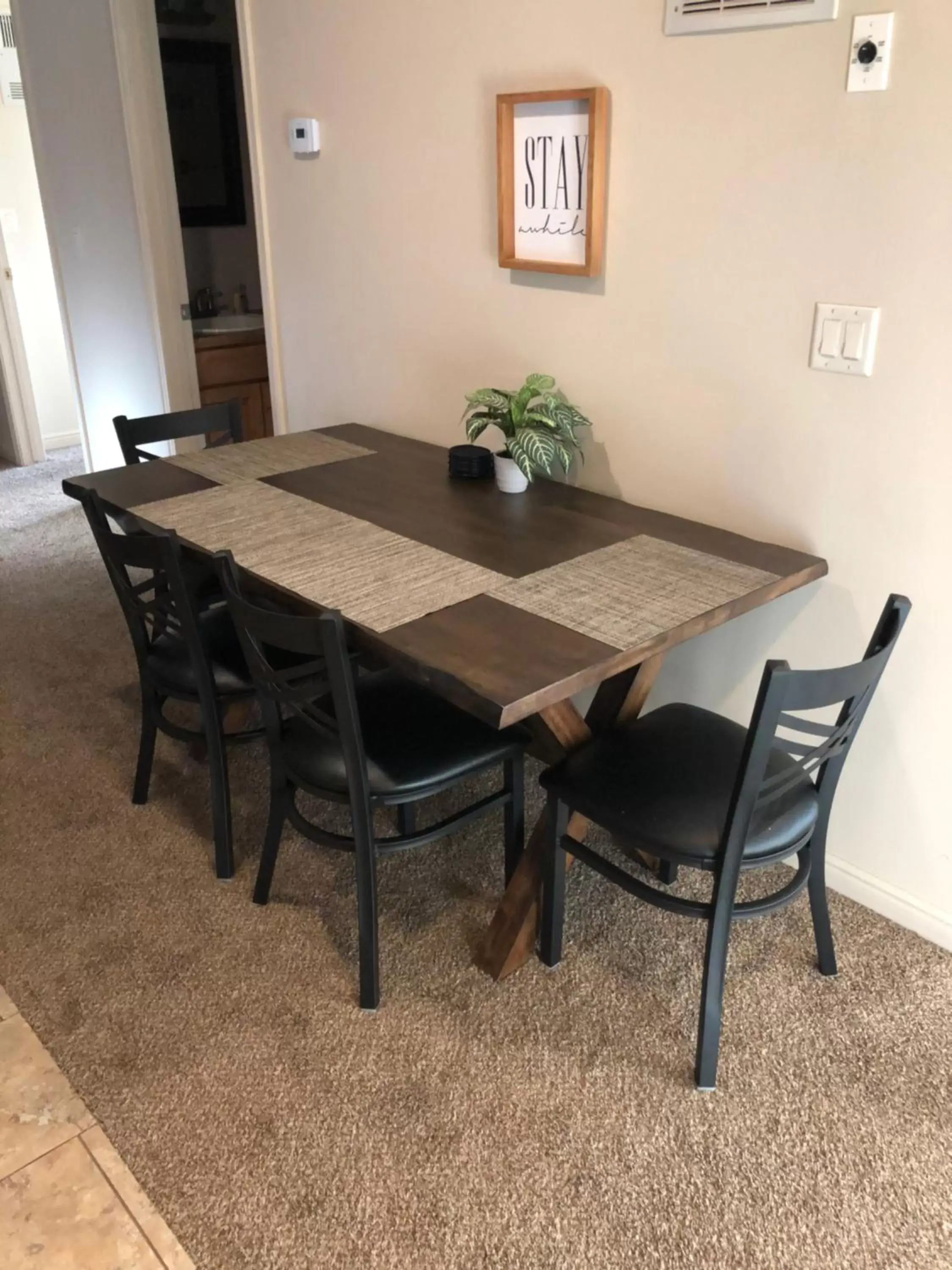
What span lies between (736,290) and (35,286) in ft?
14.2

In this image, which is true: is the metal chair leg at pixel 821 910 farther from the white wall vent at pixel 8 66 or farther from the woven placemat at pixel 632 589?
the white wall vent at pixel 8 66

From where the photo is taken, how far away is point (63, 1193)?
1.47 meters

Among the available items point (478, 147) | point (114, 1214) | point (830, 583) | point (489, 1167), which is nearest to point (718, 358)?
point (830, 583)

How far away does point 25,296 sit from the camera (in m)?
4.93

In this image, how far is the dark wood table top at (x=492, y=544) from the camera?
1405 millimetres

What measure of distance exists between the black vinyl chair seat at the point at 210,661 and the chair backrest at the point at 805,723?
1.08 meters

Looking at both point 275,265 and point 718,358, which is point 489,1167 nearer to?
point 718,358

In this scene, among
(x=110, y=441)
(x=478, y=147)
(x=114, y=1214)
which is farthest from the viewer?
(x=110, y=441)

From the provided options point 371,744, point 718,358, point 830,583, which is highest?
point 718,358

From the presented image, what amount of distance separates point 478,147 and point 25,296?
3.63 m

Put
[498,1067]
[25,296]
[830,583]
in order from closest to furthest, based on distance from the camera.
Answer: [498,1067] < [830,583] < [25,296]

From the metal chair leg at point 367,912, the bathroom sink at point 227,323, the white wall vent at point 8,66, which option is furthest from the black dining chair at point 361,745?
the white wall vent at point 8,66

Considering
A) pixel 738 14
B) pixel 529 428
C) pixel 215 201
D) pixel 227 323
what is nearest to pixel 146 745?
pixel 529 428

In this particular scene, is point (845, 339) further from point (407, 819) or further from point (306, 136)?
point (306, 136)
